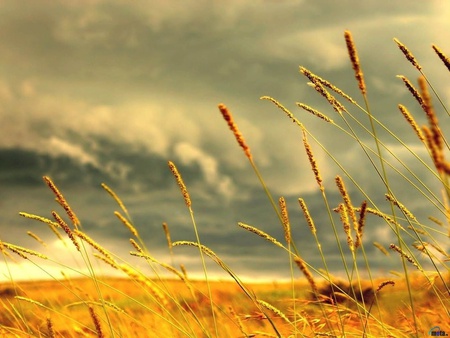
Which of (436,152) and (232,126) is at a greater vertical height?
(232,126)

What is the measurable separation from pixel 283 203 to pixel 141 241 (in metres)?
1.13

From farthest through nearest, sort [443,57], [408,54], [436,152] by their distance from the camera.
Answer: [408,54] → [443,57] → [436,152]

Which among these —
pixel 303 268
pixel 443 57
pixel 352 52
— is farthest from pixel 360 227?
pixel 443 57

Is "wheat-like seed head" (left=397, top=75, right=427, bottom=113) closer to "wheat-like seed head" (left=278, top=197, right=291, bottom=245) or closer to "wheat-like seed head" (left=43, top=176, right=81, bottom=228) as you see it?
"wheat-like seed head" (left=278, top=197, right=291, bottom=245)

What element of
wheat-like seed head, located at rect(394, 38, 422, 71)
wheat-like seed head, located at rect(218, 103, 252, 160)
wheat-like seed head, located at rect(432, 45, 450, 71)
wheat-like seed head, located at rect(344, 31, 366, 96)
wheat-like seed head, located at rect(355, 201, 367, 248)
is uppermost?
wheat-like seed head, located at rect(394, 38, 422, 71)

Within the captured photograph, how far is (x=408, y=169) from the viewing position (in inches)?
93.6

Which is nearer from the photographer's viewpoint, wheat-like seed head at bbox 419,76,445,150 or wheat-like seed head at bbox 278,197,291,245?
wheat-like seed head at bbox 419,76,445,150

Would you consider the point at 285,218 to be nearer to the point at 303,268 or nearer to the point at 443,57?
the point at 303,268

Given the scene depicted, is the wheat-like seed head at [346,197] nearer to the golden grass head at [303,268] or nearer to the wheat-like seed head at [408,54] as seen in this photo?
the golden grass head at [303,268]

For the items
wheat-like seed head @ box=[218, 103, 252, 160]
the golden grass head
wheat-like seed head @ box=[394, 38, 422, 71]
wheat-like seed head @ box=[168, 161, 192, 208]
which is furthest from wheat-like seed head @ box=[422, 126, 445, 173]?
wheat-like seed head @ box=[394, 38, 422, 71]

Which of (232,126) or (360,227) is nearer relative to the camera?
(232,126)

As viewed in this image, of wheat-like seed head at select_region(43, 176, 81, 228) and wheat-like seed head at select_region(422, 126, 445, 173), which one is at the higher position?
wheat-like seed head at select_region(43, 176, 81, 228)

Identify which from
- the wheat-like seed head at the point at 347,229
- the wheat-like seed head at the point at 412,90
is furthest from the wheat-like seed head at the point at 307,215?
the wheat-like seed head at the point at 412,90

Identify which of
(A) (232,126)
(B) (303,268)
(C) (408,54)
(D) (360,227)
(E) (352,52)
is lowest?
(B) (303,268)
